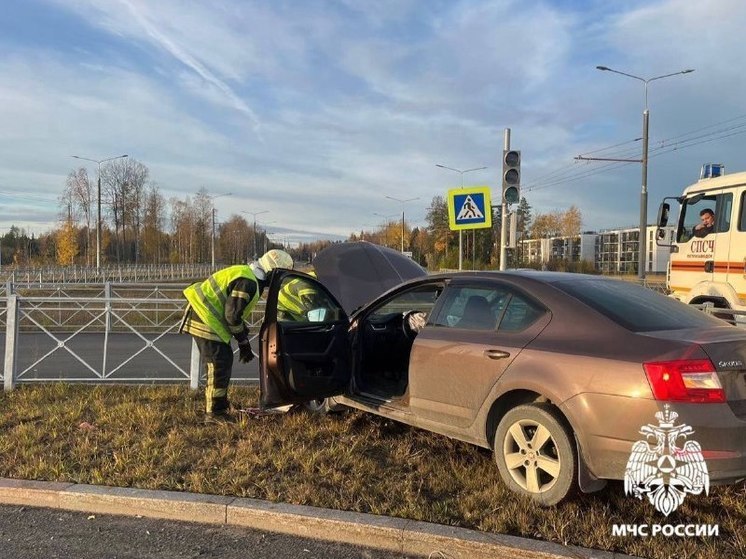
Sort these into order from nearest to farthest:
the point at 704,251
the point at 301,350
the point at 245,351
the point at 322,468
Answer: the point at 322,468
the point at 301,350
the point at 245,351
the point at 704,251

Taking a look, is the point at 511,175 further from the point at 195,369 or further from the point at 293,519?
the point at 293,519

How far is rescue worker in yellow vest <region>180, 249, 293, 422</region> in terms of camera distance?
5340mm

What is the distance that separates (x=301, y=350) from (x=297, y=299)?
0.65 meters

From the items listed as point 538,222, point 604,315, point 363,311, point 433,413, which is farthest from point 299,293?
point 538,222

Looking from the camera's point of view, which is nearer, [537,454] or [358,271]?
[537,454]

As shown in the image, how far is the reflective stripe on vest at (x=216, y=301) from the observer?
5.42 metres

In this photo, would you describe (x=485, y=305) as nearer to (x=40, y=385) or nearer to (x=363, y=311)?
(x=363, y=311)

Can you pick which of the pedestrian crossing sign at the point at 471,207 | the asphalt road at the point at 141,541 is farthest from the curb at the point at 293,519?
the pedestrian crossing sign at the point at 471,207

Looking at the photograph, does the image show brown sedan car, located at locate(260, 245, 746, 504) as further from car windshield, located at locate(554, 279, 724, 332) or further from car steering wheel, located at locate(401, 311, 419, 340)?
car steering wheel, located at locate(401, 311, 419, 340)

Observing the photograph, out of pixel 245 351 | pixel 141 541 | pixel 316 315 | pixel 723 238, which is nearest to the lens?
pixel 141 541

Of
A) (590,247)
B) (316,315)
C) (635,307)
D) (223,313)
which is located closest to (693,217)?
(635,307)

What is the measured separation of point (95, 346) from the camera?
38.5 feet

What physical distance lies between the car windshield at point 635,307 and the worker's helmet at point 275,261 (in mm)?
2438

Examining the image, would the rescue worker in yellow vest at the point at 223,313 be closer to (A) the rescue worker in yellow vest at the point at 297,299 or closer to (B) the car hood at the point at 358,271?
(A) the rescue worker in yellow vest at the point at 297,299
